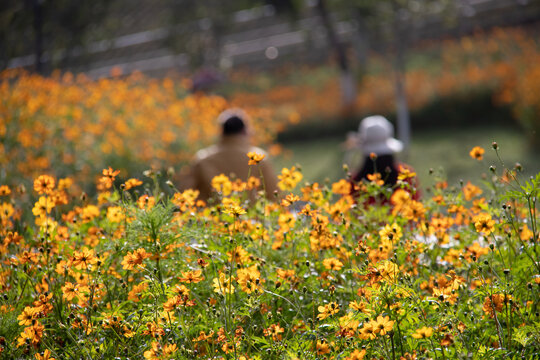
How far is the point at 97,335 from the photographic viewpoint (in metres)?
2.05

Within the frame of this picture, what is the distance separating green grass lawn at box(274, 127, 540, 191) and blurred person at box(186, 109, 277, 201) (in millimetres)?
3577

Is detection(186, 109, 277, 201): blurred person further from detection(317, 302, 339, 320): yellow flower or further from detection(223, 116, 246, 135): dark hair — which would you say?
detection(317, 302, 339, 320): yellow flower

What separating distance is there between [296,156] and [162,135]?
5922 millimetres

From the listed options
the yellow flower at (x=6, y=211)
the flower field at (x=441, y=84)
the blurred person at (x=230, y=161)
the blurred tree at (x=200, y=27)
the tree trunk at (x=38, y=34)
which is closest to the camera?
the yellow flower at (x=6, y=211)

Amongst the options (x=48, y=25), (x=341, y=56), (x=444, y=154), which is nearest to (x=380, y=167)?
(x=444, y=154)

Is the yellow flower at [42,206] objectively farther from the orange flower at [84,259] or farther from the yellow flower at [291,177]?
the yellow flower at [291,177]

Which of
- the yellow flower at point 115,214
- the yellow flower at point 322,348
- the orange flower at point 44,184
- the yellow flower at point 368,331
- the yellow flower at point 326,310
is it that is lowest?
the yellow flower at point 322,348

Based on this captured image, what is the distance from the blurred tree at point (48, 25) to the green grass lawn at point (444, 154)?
24.9 feet

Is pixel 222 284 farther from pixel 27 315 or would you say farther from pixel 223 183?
pixel 223 183

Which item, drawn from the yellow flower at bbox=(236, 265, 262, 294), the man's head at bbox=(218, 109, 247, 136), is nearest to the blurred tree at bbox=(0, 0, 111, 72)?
the man's head at bbox=(218, 109, 247, 136)

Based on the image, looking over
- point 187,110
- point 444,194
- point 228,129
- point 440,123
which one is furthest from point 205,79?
point 444,194

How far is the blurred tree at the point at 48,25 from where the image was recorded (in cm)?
1470

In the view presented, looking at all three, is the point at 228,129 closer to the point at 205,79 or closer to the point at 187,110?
the point at 187,110

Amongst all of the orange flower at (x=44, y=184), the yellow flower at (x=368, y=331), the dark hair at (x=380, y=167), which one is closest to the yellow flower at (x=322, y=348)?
the yellow flower at (x=368, y=331)
